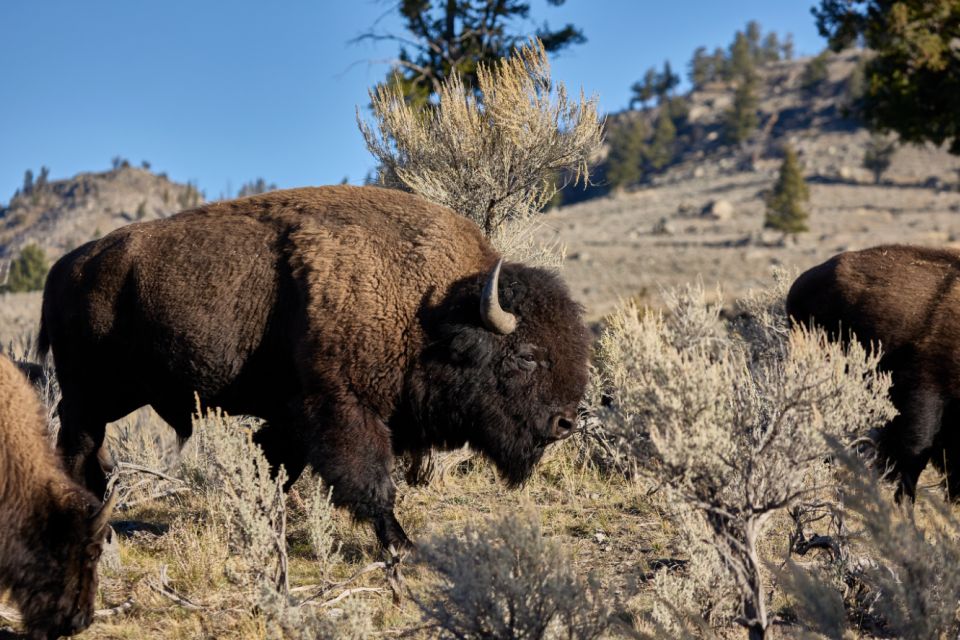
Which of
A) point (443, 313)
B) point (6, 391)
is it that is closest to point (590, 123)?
point (443, 313)

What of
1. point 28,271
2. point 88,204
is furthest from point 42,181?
point 28,271

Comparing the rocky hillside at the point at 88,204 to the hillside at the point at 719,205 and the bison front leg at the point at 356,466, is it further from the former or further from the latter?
the bison front leg at the point at 356,466

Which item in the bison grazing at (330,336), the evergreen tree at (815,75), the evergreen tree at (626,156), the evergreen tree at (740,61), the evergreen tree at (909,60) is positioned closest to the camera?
the bison grazing at (330,336)

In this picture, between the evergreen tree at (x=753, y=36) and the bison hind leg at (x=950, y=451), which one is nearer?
the bison hind leg at (x=950, y=451)

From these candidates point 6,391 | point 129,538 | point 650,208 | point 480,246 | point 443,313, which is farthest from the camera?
point 650,208

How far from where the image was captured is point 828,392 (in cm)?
367

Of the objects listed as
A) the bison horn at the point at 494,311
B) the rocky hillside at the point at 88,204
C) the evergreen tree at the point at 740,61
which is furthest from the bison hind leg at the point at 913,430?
the evergreen tree at the point at 740,61

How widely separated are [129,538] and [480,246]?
3145mm

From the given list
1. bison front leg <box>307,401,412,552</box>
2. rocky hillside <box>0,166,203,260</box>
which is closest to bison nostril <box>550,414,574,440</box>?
bison front leg <box>307,401,412,552</box>

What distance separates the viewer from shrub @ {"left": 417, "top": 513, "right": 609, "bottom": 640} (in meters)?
3.11

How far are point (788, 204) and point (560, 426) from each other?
52.5 m

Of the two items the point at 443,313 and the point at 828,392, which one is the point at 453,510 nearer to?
the point at 443,313

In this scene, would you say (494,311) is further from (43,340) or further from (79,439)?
(43,340)

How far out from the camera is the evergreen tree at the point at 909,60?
14898mm
